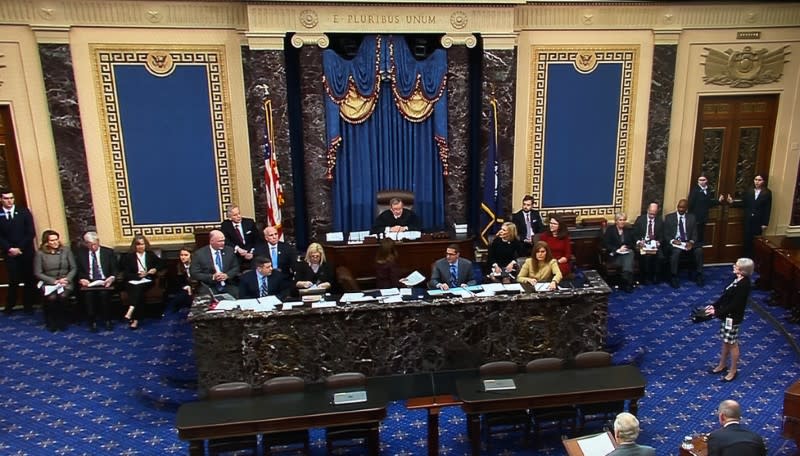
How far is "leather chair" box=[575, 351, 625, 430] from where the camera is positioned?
6406mm

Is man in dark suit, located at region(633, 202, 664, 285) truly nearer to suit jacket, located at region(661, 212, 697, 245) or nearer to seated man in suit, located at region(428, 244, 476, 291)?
suit jacket, located at region(661, 212, 697, 245)

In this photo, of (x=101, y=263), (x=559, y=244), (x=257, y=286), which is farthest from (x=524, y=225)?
(x=101, y=263)

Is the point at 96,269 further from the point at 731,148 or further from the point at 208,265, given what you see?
the point at 731,148

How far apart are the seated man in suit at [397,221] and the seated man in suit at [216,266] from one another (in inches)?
86.1

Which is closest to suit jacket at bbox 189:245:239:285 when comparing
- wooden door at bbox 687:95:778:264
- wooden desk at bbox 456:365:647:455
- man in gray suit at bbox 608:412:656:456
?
wooden desk at bbox 456:365:647:455

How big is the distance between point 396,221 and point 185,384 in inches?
147

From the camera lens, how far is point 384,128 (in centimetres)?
1018

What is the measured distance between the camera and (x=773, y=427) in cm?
682

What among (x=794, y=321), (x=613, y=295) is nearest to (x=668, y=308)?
(x=613, y=295)

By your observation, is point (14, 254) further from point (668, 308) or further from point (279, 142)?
point (668, 308)

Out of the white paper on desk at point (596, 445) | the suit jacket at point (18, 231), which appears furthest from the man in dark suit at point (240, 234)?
the white paper on desk at point (596, 445)

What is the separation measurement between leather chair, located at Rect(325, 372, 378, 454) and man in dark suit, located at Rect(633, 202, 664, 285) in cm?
556

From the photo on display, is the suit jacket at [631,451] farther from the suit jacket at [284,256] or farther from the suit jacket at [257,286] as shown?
the suit jacket at [284,256]

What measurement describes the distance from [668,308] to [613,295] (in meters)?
0.80
